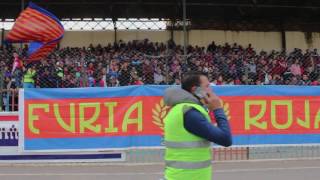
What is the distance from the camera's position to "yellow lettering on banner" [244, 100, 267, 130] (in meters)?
12.3

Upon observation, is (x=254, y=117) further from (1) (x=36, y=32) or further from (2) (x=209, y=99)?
(2) (x=209, y=99)

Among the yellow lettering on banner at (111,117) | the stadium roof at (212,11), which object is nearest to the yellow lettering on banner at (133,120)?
the yellow lettering on banner at (111,117)

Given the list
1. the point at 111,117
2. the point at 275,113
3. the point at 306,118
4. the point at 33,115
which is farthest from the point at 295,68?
the point at 33,115

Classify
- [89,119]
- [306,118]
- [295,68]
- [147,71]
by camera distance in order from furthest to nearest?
1. [295,68]
2. [147,71]
3. [306,118]
4. [89,119]

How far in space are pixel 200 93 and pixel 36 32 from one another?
33.0 ft

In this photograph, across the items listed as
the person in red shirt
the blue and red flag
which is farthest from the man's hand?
the person in red shirt

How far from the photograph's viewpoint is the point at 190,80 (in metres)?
4.17

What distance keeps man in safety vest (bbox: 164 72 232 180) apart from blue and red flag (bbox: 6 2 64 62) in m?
9.94

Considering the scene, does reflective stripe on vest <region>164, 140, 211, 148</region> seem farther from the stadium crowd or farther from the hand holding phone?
the stadium crowd

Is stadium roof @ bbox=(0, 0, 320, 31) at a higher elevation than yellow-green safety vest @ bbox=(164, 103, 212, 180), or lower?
higher

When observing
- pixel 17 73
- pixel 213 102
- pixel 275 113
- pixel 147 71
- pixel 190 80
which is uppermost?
pixel 147 71

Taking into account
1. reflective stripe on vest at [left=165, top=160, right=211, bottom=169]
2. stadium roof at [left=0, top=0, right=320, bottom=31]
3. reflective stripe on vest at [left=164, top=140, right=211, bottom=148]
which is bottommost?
reflective stripe on vest at [left=165, top=160, right=211, bottom=169]

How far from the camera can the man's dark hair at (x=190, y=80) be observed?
4.16 metres

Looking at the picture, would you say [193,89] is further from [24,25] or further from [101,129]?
[24,25]
